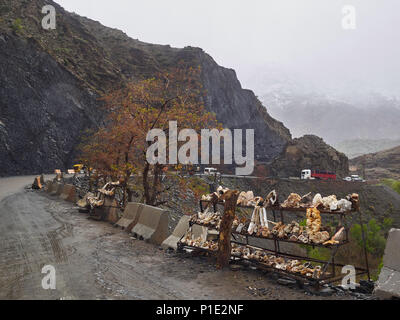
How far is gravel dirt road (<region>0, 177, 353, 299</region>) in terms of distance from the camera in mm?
6258

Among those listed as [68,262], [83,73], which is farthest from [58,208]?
[83,73]

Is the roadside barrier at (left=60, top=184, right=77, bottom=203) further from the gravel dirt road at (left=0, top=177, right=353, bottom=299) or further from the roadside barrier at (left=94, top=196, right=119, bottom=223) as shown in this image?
the gravel dirt road at (left=0, top=177, right=353, bottom=299)

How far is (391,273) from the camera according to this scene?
536 cm

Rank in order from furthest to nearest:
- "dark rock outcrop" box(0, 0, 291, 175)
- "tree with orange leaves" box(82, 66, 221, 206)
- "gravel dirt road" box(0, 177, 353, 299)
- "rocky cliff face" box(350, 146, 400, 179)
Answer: "rocky cliff face" box(350, 146, 400, 179) → "dark rock outcrop" box(0, 0, 291, 175) → "tree with orange leaves" box(82, 66, 221, 206) → "gravel dirt road" box(0, 177, 353, 299)

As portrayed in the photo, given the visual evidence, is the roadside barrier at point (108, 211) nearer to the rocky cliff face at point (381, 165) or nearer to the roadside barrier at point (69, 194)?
the roadside barrier at point (69, 194)

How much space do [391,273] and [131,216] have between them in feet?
33.9

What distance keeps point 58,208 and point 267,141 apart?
11606cm

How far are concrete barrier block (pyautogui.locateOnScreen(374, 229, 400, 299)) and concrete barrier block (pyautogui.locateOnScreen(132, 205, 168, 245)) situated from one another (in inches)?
288

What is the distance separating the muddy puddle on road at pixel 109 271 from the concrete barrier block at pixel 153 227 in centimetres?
32

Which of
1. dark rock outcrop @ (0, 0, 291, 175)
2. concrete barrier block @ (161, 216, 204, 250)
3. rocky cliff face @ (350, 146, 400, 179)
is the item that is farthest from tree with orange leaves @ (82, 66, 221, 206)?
rocky cliff face @ (350, 146, 400, 179)

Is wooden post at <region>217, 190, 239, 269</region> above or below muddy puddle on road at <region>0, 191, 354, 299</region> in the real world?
above

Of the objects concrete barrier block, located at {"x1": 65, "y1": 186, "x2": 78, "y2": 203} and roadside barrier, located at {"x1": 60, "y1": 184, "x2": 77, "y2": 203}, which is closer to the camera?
concrete barrier block, located at {"x1": 65, "y1": 186, "x2": 78, "y2": 203}
